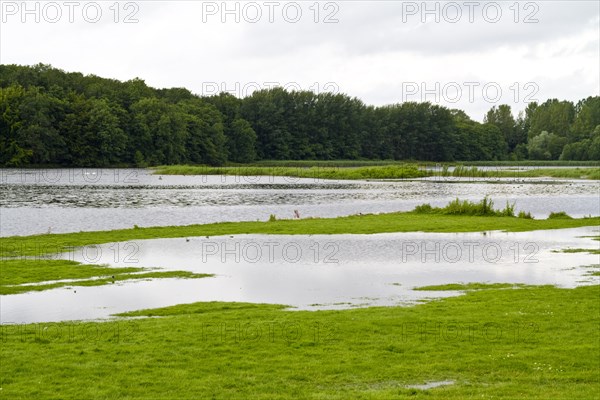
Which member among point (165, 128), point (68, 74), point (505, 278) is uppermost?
point (68, 74)

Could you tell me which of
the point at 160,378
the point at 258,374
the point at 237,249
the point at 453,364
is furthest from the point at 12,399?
the point at 237,249

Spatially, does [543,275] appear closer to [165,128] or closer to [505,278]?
[505,278]

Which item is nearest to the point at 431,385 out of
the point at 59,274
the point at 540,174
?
the point at 59,274

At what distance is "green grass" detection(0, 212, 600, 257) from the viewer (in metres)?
35.3

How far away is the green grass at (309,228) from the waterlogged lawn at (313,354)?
17.3 metres

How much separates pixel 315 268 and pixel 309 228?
15.0 meters

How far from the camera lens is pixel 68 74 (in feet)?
596

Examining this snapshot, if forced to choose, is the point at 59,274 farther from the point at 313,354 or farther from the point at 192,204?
the point at 192,204

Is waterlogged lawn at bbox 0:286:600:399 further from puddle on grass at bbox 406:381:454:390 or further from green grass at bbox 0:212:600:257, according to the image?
green grass at bbox 0:212:600:257

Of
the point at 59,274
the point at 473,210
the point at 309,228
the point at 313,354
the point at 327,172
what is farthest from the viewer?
the point at 327,172

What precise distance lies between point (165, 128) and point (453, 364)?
156040mm

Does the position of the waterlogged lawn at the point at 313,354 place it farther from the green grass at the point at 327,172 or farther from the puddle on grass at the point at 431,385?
the green grass at the point at 327,172

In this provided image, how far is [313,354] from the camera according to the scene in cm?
1487

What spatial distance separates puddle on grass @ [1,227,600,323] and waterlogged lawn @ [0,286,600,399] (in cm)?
212
